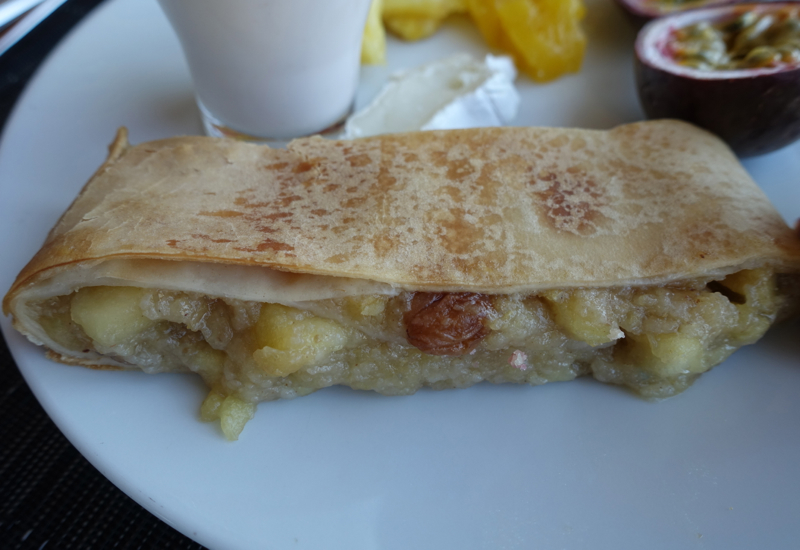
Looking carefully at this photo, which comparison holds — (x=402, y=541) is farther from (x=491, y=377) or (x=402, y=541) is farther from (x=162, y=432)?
(x=162, y=432)

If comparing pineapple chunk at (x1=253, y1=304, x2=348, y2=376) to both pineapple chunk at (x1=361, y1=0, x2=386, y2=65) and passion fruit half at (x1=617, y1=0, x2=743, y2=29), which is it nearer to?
pineapple chunk at (x1=361, y1=0, x2=386, y2=65)

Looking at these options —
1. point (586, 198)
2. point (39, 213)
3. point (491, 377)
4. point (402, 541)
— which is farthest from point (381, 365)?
point (39, 213)

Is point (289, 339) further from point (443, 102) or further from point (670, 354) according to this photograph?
point (443, 102)

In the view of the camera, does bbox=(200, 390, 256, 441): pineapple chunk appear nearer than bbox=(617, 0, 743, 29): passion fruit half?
Yes

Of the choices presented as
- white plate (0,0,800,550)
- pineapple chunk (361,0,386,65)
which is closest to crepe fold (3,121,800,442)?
white plate (0,0,800,550)

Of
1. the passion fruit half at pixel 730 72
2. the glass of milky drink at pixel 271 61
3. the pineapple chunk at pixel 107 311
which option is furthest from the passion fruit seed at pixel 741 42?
the pineapple chunk at pixel 107 311

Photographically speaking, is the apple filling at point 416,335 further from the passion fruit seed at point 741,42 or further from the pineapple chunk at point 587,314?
the passion fruit seed at point 741,42
